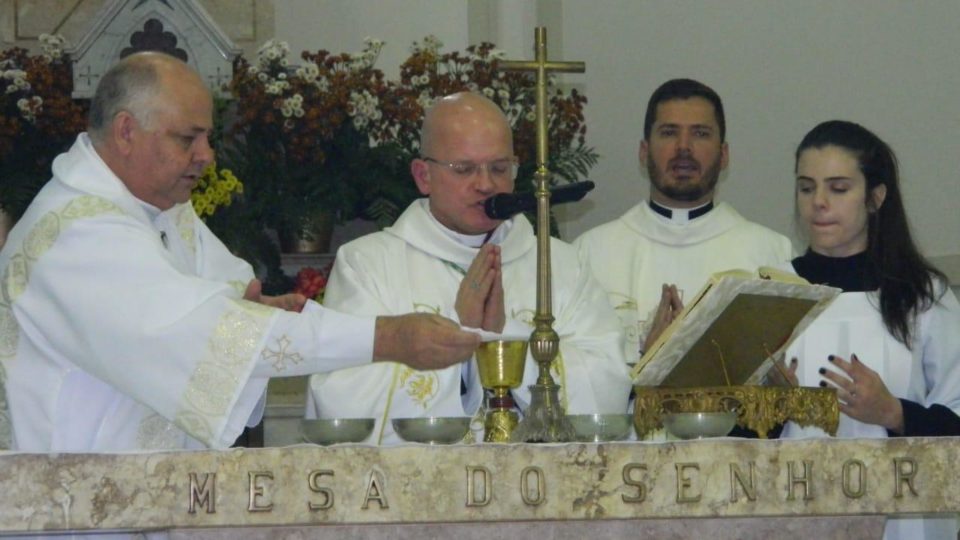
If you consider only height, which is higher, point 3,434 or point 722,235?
point 722,235

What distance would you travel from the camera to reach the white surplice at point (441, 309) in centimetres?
550

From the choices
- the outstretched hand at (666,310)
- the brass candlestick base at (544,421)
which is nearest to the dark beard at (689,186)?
the outstretched hand at (666,310)

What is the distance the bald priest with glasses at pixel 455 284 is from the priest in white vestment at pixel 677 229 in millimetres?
774

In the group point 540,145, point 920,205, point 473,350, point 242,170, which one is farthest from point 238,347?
point 920,205

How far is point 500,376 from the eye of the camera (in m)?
4.79

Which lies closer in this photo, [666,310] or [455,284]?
[666,310]

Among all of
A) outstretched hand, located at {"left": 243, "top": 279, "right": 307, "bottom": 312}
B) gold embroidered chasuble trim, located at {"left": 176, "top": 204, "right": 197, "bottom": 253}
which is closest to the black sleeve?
outstretched hand, located at {"left": 243, "top": 279, "right": 307, "bottom": 312}

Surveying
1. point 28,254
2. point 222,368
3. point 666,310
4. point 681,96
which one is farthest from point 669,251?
point 28,254

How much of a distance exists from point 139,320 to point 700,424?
4.54 feet

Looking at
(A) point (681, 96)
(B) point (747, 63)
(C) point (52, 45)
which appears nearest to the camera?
(A) point (681, 96)

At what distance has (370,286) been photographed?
583 centimetres

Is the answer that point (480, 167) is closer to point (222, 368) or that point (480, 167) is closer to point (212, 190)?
point (222, 368)

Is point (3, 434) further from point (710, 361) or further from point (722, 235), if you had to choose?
point (722, 235)

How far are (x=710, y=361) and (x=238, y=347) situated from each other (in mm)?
1222
